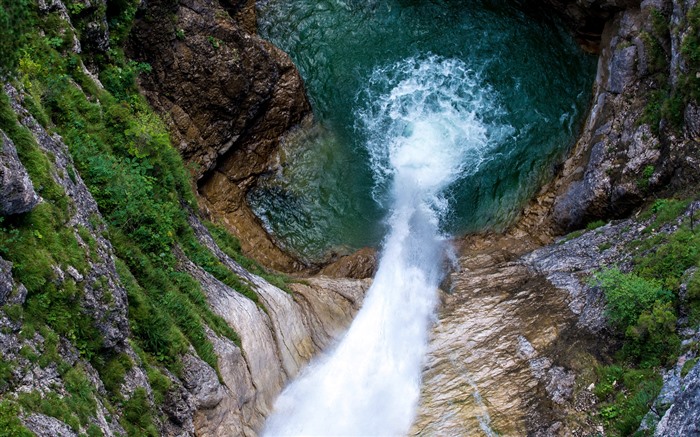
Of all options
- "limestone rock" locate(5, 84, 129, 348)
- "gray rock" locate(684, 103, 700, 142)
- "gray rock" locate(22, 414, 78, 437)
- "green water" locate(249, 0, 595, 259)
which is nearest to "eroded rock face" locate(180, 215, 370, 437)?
"limestone rock" locate(5, 84, 129, 348)

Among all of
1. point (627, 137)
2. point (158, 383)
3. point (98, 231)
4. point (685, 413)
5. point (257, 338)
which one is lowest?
point (685, 413)

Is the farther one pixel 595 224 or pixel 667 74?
pixel 667 74

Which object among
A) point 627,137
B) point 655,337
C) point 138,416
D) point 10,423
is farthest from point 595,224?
point 10,423

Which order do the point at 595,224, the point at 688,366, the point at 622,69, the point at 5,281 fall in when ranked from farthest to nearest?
the point at 622,69
the point at 595,224
the point at 688,366
the point at 5,281

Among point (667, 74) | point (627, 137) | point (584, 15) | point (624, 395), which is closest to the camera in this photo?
point (624, 395)

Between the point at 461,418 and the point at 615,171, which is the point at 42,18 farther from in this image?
the point at 615,171

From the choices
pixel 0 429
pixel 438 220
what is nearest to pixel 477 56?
pixel 438 220

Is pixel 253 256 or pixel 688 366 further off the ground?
pixel 253 256

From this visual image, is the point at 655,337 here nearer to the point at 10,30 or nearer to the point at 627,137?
the point at 627,137

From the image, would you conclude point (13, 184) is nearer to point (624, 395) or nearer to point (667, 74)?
point (624, 395)
